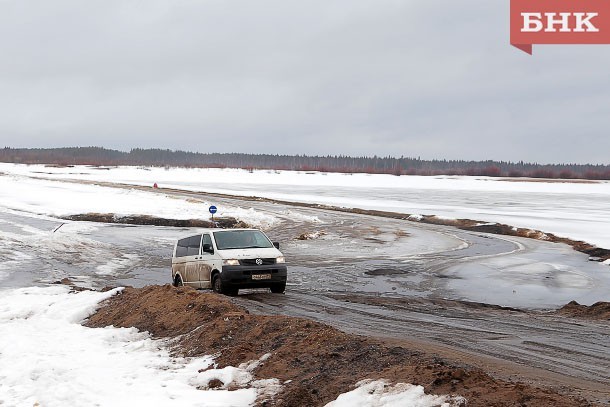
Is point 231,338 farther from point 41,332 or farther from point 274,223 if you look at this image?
point 274,223

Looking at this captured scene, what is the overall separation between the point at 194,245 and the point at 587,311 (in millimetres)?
10551

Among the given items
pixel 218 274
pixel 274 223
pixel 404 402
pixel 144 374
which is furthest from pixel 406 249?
pixel 404 402

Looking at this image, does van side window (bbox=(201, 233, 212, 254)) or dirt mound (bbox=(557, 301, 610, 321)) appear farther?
van side window (bbox=(201, 233, 212, 254))

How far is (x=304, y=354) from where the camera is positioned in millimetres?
9367

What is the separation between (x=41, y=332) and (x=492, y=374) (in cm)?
875

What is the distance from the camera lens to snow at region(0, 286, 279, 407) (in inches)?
336

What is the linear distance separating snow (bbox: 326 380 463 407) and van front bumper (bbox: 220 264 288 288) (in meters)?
10.0

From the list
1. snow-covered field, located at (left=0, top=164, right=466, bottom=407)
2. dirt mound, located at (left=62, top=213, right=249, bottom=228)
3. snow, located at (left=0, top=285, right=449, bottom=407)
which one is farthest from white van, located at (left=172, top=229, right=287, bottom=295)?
dirt mound, located at (left=62, top=213, right=249, bottom=228)

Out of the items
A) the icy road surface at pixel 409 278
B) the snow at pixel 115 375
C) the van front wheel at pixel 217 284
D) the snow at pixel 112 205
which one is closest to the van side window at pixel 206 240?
the van front wheel at pixel 217 284

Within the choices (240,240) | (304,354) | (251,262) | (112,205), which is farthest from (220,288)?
(112,205)

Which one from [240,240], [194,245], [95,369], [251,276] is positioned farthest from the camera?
[194,245]

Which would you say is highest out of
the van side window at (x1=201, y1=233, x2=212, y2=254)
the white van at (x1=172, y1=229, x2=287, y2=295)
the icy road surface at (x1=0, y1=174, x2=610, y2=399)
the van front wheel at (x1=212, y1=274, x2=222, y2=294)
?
the van side window at (x1=201, y1=233, x2=212, y2=254)

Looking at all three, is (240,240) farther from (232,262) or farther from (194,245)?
(194,245)

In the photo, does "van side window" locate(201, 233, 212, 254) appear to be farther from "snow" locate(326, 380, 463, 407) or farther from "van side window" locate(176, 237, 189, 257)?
"snow" locate(326, 380, 463, 407)
